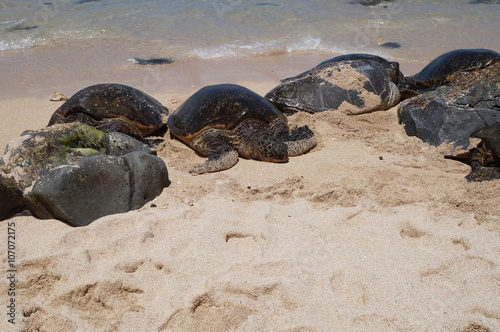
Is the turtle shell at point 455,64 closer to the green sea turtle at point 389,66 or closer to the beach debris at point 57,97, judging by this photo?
the green sea turtle at point 389,66

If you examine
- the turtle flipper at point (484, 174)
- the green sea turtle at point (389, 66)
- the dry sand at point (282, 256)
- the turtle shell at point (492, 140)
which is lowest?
the dry sand at point (282, 256)

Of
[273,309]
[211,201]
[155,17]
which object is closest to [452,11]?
[155,17]

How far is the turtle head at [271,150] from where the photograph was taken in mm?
4184

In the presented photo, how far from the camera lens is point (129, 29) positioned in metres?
10.5

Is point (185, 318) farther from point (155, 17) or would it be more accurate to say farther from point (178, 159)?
point (155, 17)

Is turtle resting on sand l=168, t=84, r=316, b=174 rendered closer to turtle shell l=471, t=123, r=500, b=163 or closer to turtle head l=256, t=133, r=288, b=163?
turtle head l=256, t=133, r=288, b=163

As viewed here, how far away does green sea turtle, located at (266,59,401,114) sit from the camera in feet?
17.3

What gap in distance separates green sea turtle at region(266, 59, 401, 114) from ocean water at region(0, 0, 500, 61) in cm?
347

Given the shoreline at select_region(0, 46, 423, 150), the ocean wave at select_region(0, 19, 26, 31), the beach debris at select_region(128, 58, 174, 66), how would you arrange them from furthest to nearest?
the ocean wave at select_region(0, 19, 26, 31) → the beach debris at select_region(128, 58, 174, 66) → the shoreline at select_region(0, 46, 423, 150)

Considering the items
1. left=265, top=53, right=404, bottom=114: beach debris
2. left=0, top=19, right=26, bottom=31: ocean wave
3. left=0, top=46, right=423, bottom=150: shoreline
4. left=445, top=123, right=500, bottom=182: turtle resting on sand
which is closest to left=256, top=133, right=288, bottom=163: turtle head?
left=265, top=53, right=404, bottom=114: beach debris

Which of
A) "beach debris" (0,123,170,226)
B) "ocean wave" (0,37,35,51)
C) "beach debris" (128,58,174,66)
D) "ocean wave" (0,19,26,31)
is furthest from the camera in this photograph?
"ocean wave" (0,19,26,31)

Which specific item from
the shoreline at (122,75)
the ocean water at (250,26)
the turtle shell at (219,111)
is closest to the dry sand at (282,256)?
the turtle shell at (219,111)

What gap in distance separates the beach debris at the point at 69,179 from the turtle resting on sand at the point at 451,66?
396cm

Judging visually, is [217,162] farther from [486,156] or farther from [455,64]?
[455,64]
